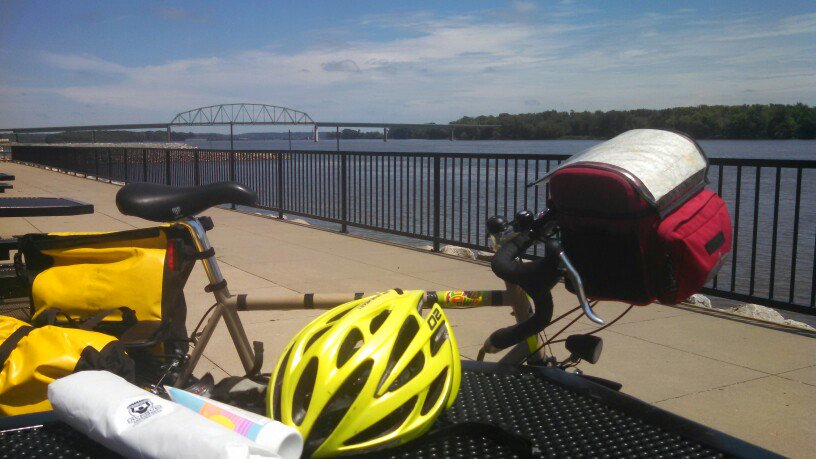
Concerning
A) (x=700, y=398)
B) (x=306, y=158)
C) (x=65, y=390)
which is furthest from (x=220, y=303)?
(x=306, y=158)

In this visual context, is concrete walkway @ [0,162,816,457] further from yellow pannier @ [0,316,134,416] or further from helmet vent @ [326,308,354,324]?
helmet vent @ [326,308,354,324]

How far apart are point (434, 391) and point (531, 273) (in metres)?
0.47

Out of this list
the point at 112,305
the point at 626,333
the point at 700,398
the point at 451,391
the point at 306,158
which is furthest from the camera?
the point at 306,158

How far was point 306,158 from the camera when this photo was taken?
481 inches

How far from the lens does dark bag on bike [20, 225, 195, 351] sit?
3.24m

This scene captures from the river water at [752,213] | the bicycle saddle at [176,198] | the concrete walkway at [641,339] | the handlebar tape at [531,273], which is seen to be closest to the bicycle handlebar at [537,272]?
the handlebar tape at [531,273]

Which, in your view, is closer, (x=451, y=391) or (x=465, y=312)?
(x=451, y=391)

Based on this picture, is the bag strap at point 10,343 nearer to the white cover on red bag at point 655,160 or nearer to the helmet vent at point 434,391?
the helmet vent at point 434,391

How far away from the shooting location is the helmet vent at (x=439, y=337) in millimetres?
1892

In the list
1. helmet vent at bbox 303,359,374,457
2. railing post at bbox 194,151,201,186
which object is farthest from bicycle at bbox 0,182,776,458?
railing post at bbox 194,151,201,186

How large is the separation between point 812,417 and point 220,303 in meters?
3.13

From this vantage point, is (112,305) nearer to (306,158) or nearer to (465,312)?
(465,312)

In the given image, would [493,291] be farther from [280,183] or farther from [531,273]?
[280,183]

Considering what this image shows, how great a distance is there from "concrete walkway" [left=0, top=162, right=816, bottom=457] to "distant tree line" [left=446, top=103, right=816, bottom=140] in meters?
1.50
